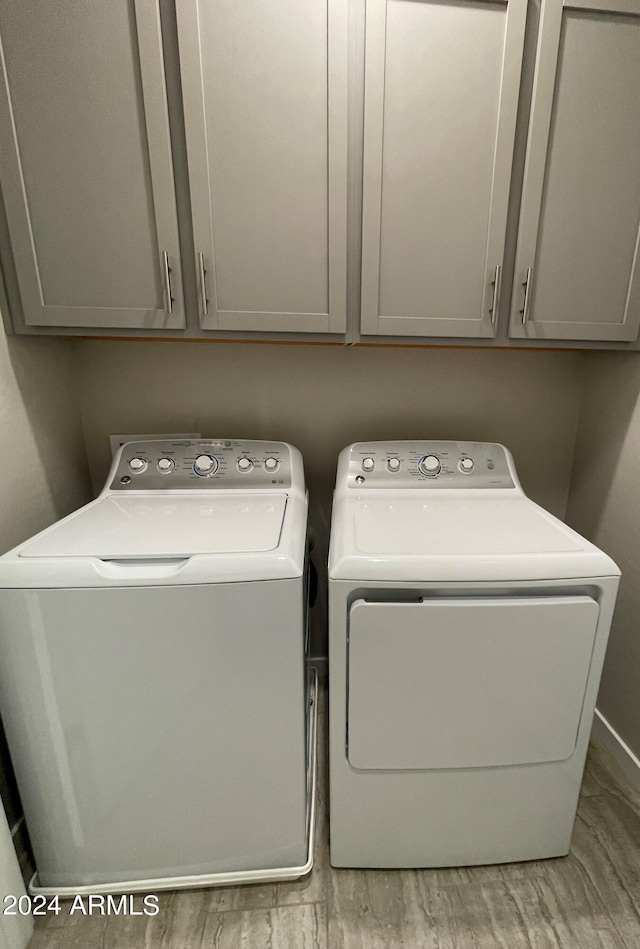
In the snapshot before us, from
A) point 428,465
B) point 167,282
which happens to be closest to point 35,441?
point 167,282

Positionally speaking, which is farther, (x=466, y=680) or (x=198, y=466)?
(x=198, y=466)

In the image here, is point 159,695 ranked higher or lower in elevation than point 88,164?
lower

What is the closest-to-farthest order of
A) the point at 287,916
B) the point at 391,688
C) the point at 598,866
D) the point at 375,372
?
the point at 391,688, the point at 287,916, the point at 598,866, the point at 375,372

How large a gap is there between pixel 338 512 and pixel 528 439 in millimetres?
1001

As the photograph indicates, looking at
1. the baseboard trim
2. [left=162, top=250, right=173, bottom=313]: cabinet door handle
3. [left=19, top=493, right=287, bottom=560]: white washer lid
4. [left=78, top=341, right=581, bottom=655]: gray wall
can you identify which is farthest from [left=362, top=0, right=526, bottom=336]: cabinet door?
the baseboard trim

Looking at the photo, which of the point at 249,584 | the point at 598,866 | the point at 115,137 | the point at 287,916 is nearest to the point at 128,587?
the point at 249,584

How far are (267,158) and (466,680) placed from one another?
1419 millimetres

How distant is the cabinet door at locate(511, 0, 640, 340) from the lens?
3.50ft

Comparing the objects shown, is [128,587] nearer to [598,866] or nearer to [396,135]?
[396,135]

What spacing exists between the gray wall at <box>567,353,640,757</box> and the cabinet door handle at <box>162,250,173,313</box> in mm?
1519

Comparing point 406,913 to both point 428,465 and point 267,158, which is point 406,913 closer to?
point 428,465

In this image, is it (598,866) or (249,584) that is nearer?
(249,584)

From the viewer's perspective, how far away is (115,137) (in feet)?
3.43

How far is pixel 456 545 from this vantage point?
100 cm
